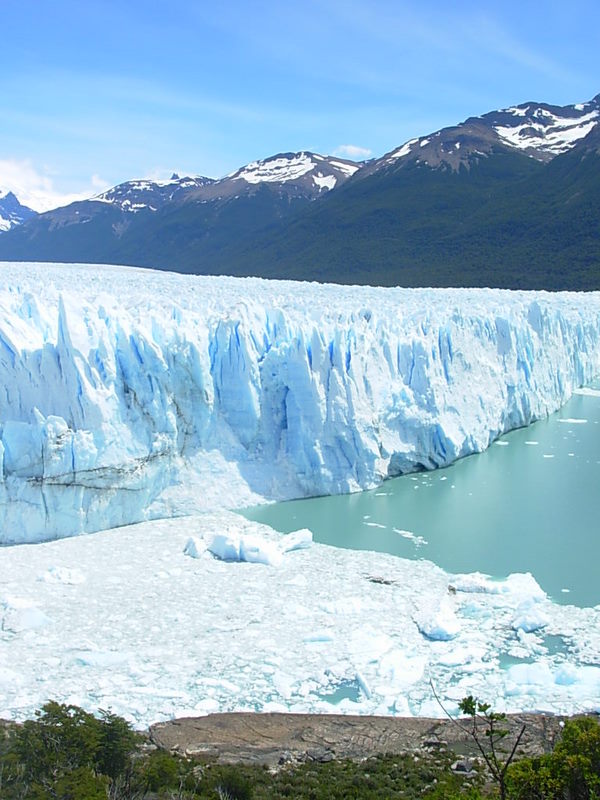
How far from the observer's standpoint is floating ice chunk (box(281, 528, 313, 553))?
9055 millimetres

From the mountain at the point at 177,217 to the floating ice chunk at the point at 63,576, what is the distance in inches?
2395

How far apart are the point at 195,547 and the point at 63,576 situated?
1.39 metres

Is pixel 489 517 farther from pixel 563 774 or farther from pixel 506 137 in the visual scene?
pixel 506 137

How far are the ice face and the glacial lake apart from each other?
515 millimetres

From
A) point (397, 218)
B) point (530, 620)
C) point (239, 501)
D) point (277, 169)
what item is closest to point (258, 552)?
point (239, 501)

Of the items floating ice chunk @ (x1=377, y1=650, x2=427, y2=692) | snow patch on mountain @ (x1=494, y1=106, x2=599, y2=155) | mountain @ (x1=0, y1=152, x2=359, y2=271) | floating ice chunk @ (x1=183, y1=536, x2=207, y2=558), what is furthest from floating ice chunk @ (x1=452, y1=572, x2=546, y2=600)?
snow patch on mountain @ (x1=494, y1=106, x2=599, y2=155)

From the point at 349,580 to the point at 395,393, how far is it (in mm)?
4402

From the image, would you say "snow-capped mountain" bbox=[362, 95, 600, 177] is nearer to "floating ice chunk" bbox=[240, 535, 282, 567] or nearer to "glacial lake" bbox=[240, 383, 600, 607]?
"glacial lake" bbox=[240, 383, 600, 607]

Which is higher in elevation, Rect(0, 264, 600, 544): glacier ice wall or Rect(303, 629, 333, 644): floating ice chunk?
Rect(0, 264, 600, 544): glacier ice wall

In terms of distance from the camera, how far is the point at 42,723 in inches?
214

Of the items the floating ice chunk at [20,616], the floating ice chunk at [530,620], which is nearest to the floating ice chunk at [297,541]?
the floating ice chunk at [530,620]

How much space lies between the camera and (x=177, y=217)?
79.8 metres

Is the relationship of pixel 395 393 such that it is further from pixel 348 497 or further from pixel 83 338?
pixel 83 338

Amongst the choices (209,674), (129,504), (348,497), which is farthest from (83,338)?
(209,674)
